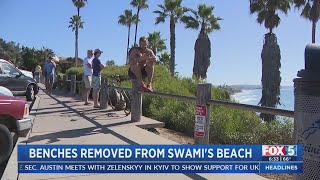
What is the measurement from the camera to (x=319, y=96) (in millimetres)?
3102

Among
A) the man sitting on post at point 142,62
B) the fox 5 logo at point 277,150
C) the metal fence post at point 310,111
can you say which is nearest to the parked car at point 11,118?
the man sitting on post at point 142,62

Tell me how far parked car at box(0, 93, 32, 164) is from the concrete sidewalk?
0.17m

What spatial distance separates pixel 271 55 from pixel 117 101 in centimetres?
2200

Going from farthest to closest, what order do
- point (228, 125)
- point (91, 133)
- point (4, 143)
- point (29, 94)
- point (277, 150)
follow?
point (29, 94), point (228, 125), point (91, 133), point (4, 143), point (277, 150)

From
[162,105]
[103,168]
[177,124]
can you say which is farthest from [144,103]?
[103,168]

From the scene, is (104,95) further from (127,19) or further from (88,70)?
(127,19)

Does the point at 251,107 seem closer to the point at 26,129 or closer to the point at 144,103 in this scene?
the point at 26,129

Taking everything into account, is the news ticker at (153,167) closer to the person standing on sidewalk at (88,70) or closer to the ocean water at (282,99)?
the ocean water at (282,99)

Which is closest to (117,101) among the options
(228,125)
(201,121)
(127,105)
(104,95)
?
(127,105)

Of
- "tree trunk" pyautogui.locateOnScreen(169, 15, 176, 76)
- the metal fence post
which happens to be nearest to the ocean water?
the metal fence post

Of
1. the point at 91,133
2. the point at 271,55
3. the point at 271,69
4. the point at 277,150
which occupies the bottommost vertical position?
the point at 91,133

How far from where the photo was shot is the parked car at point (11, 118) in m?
6.15

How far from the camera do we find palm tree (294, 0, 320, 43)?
98.3ft

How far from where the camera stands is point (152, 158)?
420 cm
